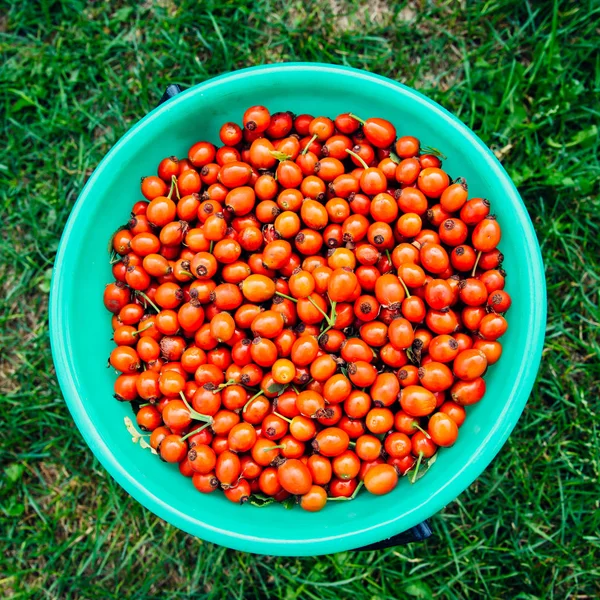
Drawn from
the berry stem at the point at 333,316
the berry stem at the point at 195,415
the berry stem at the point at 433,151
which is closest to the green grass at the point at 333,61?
the berry stem at the point at 433,151

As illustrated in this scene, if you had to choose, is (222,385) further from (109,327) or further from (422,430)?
(422,430)

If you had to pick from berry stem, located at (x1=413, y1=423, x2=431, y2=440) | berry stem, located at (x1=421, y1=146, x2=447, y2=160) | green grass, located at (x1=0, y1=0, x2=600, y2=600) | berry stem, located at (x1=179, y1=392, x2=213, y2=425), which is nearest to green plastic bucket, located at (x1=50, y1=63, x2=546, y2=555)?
berry stem, located at (x1=421, y1=146, x2=447, y2=160)

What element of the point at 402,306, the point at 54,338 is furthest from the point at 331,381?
the point at 54,338

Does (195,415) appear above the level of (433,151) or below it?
below

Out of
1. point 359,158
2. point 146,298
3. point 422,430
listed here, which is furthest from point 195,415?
point 359,158

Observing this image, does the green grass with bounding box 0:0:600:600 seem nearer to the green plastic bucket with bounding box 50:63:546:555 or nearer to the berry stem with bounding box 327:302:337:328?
the green plastic bucket with bounding box 50:63:546:555
